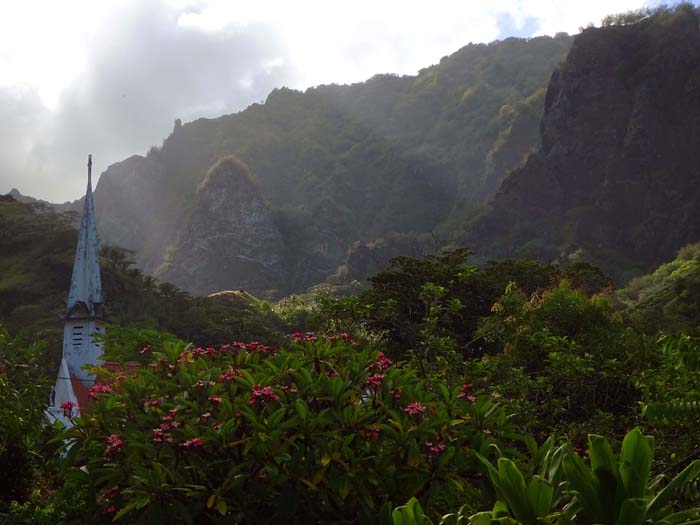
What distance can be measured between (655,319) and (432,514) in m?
25.8

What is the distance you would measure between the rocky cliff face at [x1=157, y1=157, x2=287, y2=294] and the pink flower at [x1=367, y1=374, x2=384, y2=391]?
107 m

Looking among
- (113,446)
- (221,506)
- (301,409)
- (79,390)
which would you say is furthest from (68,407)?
(79,390)

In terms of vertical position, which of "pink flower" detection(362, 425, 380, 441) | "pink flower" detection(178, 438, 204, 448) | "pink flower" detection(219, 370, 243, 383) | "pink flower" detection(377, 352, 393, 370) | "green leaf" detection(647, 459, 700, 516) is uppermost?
"pink flower" detection(219, 370, 243, 383)

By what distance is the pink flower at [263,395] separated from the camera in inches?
214

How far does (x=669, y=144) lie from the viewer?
73188mm

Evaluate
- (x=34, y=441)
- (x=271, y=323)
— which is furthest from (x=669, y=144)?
(x=34, y=441)

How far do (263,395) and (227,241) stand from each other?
11318cm

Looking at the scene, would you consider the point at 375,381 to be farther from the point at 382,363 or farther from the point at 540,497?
the point at 540,497

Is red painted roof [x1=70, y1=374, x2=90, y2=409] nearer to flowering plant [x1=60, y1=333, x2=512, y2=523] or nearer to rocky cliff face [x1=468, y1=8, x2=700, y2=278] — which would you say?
flowering plant [x1=60, y1=333, x2=512, y2=523]

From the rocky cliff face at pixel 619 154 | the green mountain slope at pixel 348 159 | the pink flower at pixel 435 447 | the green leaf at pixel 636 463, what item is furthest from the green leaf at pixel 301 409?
the green mountain slope at pixel 348 159

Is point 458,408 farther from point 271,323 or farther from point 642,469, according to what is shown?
point 271,323

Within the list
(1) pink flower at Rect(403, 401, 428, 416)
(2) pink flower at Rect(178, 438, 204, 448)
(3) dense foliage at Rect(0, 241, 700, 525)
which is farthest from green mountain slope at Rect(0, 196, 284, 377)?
(1) pink flower at Rect(403, 401, 428, 416)

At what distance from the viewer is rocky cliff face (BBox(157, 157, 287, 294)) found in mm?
114438

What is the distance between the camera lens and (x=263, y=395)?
18.0 feet
